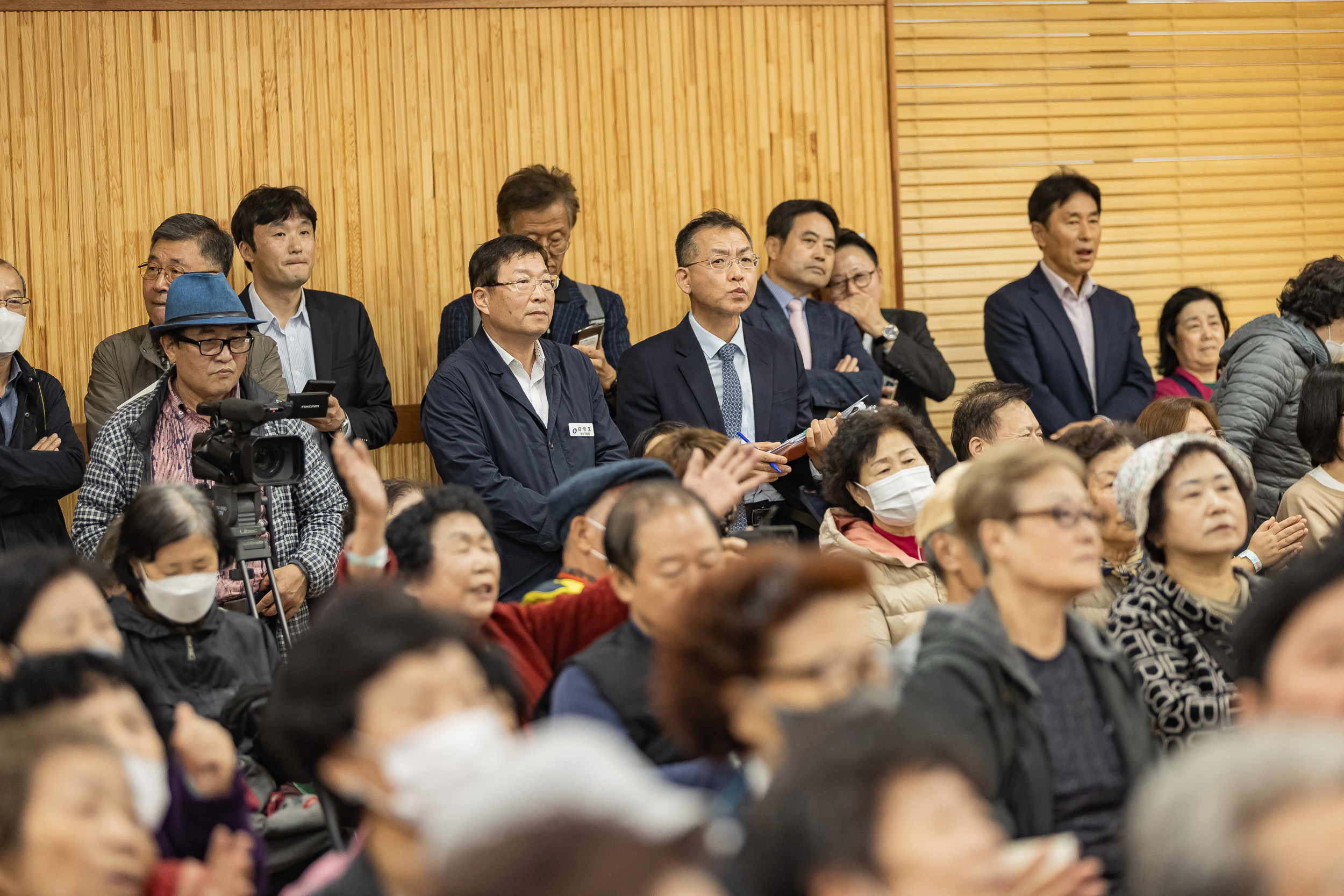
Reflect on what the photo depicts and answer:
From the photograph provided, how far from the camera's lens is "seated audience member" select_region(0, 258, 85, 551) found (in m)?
4.11

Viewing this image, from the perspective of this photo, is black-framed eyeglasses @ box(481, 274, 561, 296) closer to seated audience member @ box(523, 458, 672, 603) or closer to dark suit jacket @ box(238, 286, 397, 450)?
dark suit jacket @ box(238, 286, 397, 450)

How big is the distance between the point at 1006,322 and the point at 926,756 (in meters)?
4.26

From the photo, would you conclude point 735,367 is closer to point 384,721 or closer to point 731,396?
point 731,396

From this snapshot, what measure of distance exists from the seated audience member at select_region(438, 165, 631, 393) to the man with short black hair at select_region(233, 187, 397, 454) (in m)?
0.31

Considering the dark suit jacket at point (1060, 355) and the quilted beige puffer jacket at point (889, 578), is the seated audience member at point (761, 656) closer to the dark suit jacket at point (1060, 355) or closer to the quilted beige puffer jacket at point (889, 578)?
the quilted beige puffer jacket at point (889, 578)

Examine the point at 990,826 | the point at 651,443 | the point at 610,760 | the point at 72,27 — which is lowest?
the point at 990,826

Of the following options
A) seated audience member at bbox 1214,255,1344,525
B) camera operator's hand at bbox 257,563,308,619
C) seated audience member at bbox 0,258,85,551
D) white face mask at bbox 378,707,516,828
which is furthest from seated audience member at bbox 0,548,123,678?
seated audience member at bbox 1214,255,1344,525

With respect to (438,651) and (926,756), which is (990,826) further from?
(438,651)

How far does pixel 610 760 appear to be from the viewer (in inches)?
49.0

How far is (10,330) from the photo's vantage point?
164 inches

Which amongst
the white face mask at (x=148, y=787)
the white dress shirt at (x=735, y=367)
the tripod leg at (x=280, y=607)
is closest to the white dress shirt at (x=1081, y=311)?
the white dress shirt at (x=735, y=367)

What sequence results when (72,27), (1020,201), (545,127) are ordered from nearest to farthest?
(72,27) < (545,127) < (1020,201)

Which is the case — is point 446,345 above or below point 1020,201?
below

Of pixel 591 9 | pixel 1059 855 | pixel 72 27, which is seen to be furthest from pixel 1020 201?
pixel 1059 855
